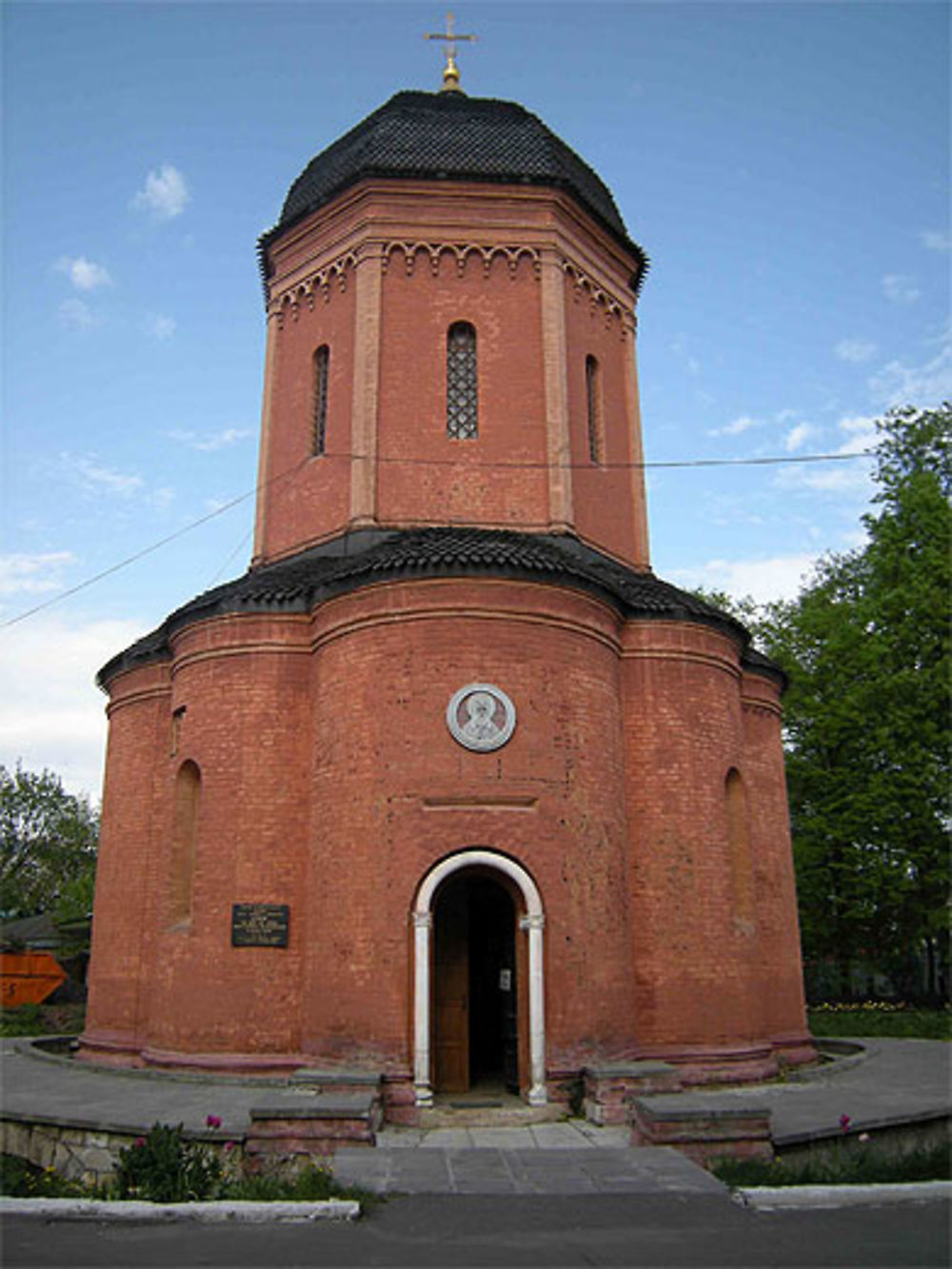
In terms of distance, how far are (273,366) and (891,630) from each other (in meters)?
16.0

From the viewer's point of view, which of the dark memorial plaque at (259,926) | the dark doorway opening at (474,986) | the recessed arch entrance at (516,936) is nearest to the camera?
the recessed arch entrance at (516,936)

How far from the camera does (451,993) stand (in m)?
12.8

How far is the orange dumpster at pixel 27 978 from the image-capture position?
83.9 feet

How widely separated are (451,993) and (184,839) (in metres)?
4.59

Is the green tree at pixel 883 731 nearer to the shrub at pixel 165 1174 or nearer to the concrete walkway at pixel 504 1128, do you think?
the concrete walkway at pixel 504 1128

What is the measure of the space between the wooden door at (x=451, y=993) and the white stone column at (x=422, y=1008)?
0.86 m

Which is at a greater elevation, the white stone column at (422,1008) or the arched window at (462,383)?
the arched window at (462,383)

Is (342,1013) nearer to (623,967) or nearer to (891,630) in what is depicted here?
(623,967)

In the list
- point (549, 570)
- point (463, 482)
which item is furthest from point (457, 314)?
point (549, 570)

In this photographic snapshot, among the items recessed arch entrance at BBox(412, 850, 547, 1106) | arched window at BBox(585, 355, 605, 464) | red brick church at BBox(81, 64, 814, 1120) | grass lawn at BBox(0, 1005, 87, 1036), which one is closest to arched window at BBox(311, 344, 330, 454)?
red brick church at BBox(81, 64, 814, 1120)

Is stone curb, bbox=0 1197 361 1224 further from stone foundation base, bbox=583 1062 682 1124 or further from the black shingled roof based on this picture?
the black shingled roof

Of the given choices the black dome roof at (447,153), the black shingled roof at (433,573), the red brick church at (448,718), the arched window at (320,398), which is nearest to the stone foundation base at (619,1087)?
the red brick church at (448,718)

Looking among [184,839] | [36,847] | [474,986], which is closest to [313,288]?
[184,839]

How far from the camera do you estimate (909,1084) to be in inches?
509
